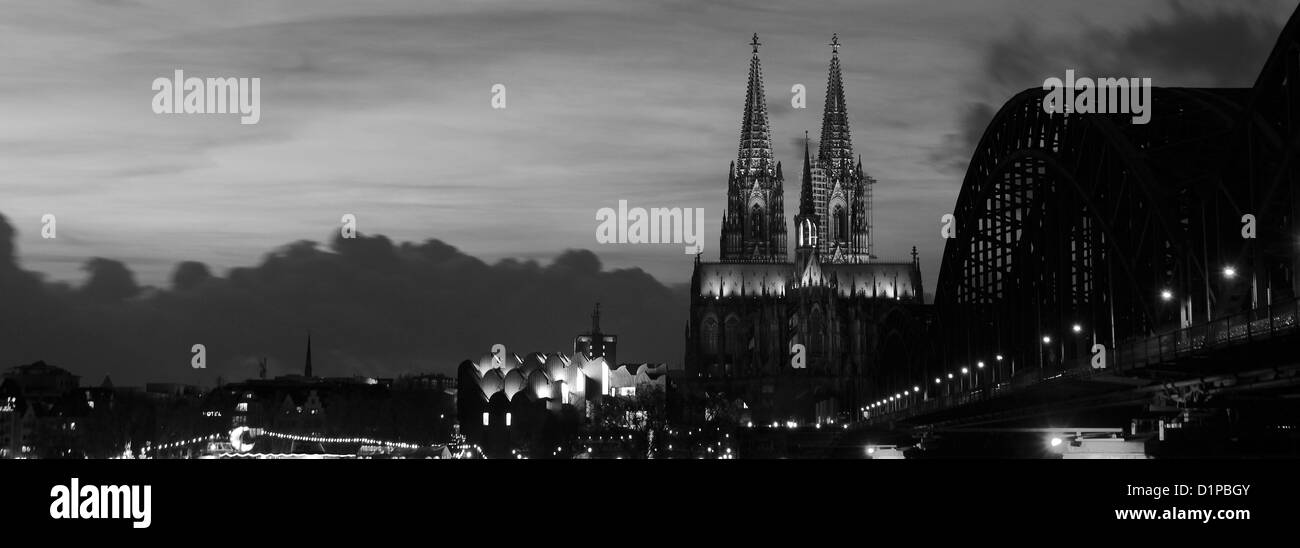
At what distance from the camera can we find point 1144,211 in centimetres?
8088

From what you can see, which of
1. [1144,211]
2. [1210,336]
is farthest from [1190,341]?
[1144,211]

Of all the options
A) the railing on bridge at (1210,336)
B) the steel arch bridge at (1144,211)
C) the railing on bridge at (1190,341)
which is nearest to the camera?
the railing on bridge at (1210,336)

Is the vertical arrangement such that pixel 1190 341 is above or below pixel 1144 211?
below

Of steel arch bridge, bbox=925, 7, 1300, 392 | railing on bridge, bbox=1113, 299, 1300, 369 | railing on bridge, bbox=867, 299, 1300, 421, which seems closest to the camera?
railing on bridge, bbox=1113, 299, 1300, 369

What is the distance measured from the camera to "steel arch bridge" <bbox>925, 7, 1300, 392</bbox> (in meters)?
63.1

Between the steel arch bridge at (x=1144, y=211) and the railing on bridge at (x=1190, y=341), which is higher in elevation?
the steel arch bridge at (x=1144, y=211)

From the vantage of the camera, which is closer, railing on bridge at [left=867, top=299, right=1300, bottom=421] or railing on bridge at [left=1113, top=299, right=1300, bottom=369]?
railing on bridge at [left=1113, top=299, right=1300, bottom=369]

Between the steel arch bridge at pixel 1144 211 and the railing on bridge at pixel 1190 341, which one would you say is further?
the steel arch bridge at pixel 1144 211

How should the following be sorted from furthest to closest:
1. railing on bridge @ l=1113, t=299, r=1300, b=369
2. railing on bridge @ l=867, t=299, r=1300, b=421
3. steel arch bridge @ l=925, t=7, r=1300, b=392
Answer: steel arch bridge @ l=925, t=7, r=1300, b=392, railing on bridge @ l=867, t=299, r=1300, b=421, railing on bridge @ l=1113, t=299, r=1300, b=369

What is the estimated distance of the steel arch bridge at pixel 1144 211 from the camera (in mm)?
63125

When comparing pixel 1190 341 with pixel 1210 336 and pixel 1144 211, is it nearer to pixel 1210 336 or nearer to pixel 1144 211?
pixel 1210 336

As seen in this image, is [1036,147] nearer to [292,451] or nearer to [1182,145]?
[1182,145]
